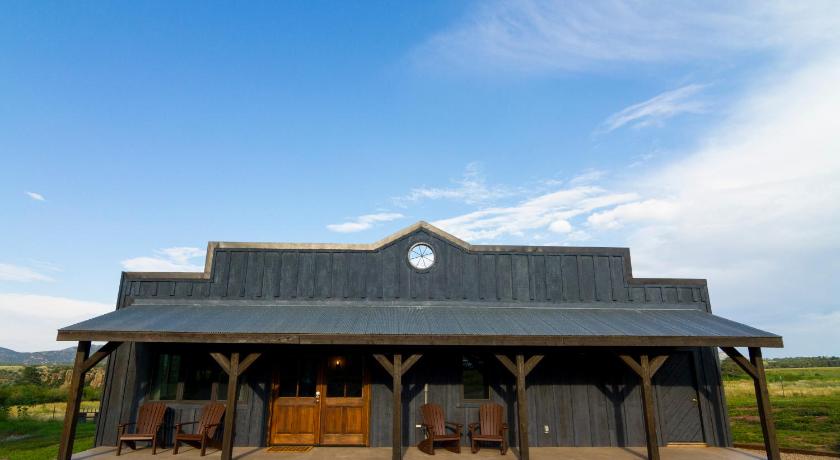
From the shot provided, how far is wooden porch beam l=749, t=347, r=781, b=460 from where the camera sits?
24.5 ft

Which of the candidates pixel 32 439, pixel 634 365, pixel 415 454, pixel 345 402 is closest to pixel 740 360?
pixel 634 365

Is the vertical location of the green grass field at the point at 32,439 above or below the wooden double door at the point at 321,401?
below

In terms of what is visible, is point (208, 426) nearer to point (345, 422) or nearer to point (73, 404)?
point (73, 404)

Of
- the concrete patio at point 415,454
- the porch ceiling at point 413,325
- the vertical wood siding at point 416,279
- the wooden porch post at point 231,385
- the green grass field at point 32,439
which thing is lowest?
the green grass field at point 32,439

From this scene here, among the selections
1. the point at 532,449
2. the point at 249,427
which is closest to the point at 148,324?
the point at 249,427

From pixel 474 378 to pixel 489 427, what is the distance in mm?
1017

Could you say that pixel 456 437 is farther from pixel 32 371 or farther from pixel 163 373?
pixel 32 371

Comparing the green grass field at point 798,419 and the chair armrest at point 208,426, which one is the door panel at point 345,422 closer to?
the chair armrest at point 208,426

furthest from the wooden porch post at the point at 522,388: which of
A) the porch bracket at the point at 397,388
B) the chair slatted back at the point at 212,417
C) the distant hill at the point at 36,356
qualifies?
the distant hill at the point at 36,356

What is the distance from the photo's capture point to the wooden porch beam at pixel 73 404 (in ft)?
23.1

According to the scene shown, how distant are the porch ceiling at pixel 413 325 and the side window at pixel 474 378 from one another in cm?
102

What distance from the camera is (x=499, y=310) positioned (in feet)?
31.0

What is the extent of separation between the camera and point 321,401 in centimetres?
881

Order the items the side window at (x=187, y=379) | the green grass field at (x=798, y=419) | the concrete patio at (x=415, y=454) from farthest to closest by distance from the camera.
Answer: the green grass field at (x=798, y=419) → the side window at (x=187, y=379) → the concrete patio at (x=415, y=454)
